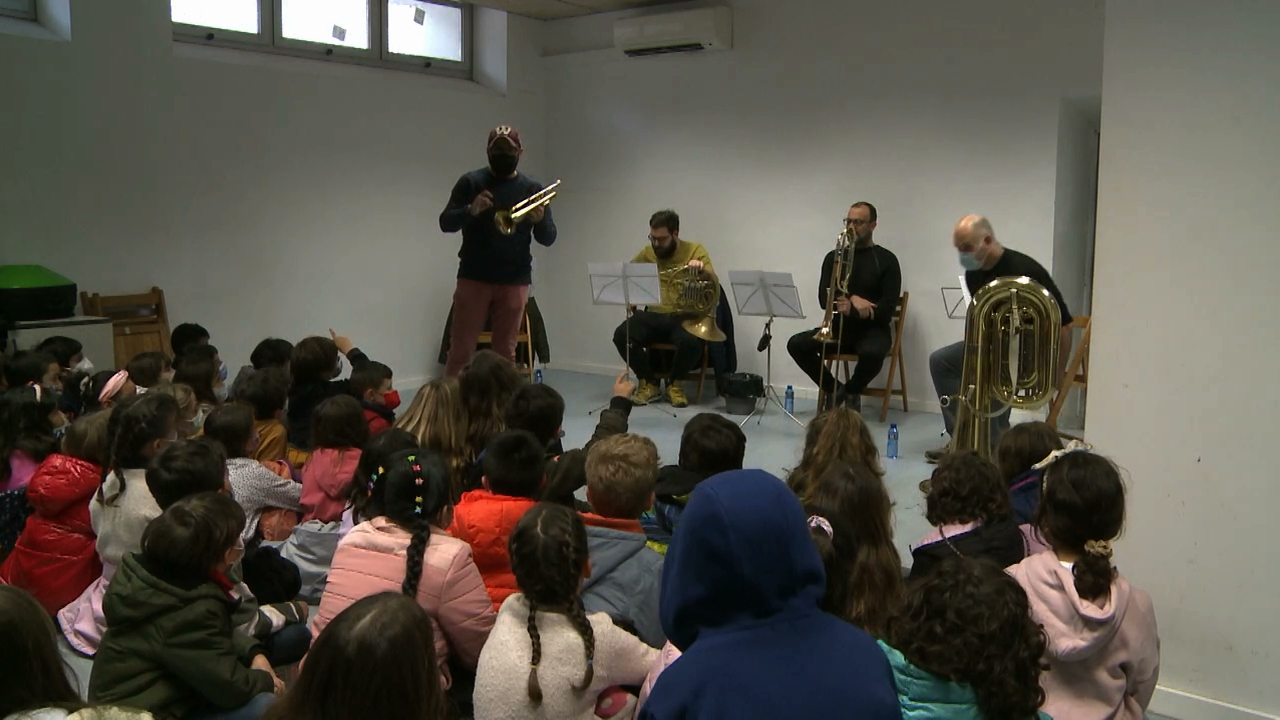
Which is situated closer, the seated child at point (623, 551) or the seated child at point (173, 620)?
the seated child at point (173, 620)

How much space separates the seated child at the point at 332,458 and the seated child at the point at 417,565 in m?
0.90

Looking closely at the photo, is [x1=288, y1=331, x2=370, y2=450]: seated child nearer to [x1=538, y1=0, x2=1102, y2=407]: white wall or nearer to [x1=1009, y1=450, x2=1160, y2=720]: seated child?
[x1=1009, y1=450, x2=1160, y2=720]: seated child

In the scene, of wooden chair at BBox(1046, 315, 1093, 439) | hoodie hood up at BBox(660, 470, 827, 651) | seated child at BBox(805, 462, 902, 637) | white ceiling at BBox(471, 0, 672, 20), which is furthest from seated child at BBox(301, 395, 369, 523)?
white ceiling at BBox(471, 0, 672, 20)

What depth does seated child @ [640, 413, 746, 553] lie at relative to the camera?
288 cm

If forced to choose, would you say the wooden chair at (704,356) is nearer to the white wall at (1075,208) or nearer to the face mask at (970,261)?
the white wall at (1075,208)

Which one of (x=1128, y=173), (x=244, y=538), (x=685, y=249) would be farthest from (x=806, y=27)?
(x=244, y=538)

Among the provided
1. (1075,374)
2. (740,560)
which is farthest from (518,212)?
(740,560)

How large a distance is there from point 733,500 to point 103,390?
333 cm

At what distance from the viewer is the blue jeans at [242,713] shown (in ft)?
7.37

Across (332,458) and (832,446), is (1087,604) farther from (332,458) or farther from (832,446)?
(332,458)

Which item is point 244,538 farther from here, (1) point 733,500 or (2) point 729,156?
(2) point 729,156

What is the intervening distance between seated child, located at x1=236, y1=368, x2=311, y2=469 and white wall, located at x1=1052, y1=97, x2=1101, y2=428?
173 inches

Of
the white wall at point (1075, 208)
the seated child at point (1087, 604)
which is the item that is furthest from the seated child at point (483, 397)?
Answer: the white wall at point (1075, 208)

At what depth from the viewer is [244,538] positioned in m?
3.25
